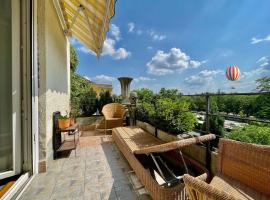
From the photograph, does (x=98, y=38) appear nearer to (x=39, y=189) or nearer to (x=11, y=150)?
(x=11, y=150)

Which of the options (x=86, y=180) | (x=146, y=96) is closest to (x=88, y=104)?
(x=146, y=96)

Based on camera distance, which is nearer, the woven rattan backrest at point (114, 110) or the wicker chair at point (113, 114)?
the wicker chair at point (113, 114)

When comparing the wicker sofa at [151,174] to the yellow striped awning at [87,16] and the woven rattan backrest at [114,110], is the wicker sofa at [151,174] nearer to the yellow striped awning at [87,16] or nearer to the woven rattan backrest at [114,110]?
the yellow striped awning at [87,16]

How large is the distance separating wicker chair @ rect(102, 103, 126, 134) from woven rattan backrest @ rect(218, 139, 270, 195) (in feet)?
13.4

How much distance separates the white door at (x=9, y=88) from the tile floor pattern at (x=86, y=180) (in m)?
0.51

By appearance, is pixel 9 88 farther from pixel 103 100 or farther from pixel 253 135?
pixel 103 100

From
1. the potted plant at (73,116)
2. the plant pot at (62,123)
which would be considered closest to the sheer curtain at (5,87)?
the plant pot at (62,123)

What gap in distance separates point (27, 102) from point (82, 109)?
3.93 meters

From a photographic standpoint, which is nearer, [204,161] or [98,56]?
[204,161]

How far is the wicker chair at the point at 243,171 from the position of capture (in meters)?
1.27

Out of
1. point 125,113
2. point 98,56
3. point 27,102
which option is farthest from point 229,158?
point 98,56

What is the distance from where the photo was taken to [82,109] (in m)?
6.28

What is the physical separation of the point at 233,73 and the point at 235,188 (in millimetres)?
10483

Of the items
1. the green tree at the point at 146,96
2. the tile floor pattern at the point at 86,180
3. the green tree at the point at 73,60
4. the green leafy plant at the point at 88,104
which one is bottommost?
the tile floor pattern at the point at 86,180
